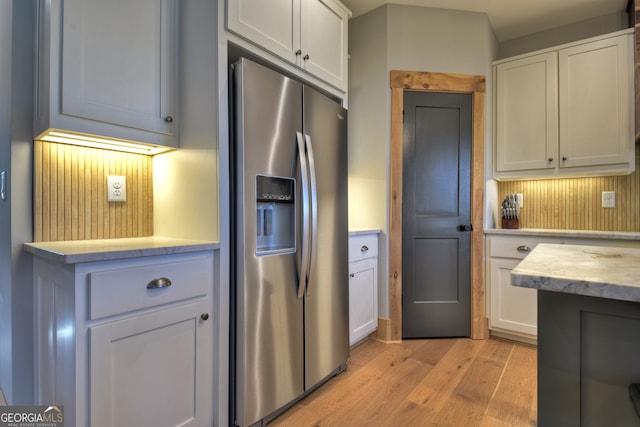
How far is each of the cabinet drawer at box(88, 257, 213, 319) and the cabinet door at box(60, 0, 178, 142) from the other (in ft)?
2.15

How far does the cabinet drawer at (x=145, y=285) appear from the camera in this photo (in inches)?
42.5

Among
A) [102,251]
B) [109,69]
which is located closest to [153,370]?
[102,251]

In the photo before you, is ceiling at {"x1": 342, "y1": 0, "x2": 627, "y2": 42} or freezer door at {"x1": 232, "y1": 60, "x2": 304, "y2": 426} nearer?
freezer door at {"x1": 232, "y1": 60, "x2": 304, "y2": 426}

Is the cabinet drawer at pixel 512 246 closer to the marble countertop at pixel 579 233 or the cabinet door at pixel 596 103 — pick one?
the marble countertop at pixel 579 233

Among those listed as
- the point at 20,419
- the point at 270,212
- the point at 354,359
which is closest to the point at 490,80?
the point at 270,212

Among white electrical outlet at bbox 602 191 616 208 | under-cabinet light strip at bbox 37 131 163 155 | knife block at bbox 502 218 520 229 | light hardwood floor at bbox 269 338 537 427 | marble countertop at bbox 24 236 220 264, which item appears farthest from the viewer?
knife block at bbox 502 218 520 229

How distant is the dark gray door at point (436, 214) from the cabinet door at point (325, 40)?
0.74 m

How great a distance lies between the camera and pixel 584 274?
2.47ft

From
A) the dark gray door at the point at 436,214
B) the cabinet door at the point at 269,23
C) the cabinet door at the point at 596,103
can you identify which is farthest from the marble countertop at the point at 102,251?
the cabinet door at the point at 596,103

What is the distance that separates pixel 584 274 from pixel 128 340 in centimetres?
136

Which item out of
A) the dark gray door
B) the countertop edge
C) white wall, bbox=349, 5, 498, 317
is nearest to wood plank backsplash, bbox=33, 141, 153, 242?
the countertop edge

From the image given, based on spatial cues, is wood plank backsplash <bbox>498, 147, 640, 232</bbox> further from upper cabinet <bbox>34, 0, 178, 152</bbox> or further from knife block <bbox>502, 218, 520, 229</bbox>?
upper cabinet <bbox>34, 0, 178, 152</bbox>

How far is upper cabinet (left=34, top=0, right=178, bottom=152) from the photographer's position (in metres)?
1.25

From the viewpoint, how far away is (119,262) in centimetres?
112
